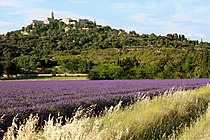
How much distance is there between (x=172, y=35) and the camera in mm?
137875

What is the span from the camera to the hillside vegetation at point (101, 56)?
55156mm

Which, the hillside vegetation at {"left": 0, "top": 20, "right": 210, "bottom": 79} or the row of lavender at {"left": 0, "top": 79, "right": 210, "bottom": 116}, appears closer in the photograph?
the row of lavender at {"left": 0, "top": 79, "right": 210, "bottom": 116}

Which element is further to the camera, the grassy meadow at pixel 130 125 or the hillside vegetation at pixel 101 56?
the hillside vegetation at pixel 101 56

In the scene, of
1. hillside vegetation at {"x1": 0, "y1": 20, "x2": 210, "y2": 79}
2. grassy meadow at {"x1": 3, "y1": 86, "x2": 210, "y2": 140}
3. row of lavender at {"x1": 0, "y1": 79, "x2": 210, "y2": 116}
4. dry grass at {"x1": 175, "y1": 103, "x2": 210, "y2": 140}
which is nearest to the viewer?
grassy meadow at {"x1": 3, "y1": 86, "x2": 210, "y2": 140}

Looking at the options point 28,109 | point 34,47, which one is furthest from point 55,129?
point 34,47

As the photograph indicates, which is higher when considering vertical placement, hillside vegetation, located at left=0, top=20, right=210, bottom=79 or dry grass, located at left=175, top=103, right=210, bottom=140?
hillside vegetation, located at left=0, top=20, right=210, bottom=79

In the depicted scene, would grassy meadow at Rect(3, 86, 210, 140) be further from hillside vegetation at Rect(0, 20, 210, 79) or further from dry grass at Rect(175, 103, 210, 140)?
hillside vegetation at Rect(0, 20, 210, 79)

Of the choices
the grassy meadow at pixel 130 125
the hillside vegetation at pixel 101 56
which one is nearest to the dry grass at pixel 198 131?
the grassy meadow at pixel 130 125

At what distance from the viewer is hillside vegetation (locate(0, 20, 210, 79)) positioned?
2172 inches

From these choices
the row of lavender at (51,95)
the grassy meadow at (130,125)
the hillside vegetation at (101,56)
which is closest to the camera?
the grassy meadow at (130,125)

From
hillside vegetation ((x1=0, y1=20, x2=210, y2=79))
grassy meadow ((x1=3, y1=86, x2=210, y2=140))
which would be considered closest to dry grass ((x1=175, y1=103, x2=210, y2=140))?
grassy meadow ((x1=3, y1=86, x2=210, y2=140))

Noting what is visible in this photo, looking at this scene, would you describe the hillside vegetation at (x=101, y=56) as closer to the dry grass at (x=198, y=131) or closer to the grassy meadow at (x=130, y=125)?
the grassy meadow at (x=130, y=125)

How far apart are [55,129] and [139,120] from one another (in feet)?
15.1

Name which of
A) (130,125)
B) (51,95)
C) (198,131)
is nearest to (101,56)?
(51,95)
